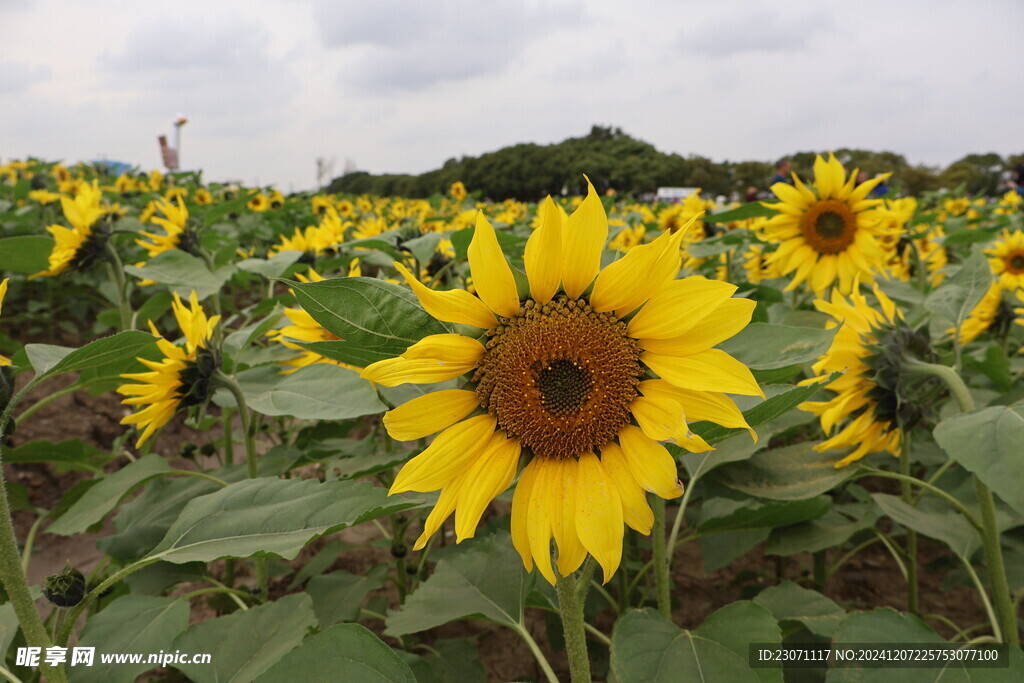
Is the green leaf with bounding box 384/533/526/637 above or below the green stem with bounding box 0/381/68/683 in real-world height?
below

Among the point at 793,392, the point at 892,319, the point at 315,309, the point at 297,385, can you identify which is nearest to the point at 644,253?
the point at 793,392

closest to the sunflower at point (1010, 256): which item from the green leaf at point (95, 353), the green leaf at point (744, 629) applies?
the green leaf at point (744, 629)

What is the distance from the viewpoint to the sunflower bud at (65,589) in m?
1.22

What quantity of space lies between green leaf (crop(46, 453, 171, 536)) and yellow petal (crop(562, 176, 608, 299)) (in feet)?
3.87

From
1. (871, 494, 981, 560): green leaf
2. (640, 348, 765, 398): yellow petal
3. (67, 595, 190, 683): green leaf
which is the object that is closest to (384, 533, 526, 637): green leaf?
(67, 595, 190, 683): green leaf

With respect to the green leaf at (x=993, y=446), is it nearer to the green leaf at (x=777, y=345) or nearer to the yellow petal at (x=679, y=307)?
the green leaf at (x=777, y=345)

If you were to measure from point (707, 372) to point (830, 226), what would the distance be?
2.18 m

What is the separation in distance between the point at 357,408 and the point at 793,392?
0.76 metres

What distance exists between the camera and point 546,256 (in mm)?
892

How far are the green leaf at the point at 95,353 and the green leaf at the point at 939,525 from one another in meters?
1.59

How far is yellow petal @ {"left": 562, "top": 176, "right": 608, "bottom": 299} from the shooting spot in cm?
88

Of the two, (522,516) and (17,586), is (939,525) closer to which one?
(522,516)

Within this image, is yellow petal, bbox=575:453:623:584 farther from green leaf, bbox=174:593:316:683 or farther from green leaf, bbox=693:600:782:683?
green leaf, bbox=174:593:316:683

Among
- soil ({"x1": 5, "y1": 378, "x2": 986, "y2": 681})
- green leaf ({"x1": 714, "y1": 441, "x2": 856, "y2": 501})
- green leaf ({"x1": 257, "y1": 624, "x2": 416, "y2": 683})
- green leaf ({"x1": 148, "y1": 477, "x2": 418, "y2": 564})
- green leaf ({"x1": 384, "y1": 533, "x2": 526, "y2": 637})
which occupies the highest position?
green leaf ({"x1": 148, "y1": 477, "x2": 418, "y2": 564})
